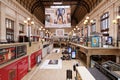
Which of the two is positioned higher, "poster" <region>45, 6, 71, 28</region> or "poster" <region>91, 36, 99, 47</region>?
"poster" <region>45, 6, 71, 28</region>

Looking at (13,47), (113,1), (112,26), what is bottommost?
(13,47)

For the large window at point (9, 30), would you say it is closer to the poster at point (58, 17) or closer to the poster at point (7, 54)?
the poster at point (58, 17)

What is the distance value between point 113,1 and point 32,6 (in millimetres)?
16061

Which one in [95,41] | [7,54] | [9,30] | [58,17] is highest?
[58,17]

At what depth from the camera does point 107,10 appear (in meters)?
17.9

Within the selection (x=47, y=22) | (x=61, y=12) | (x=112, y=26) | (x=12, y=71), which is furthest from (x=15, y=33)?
(x=12, y=71)

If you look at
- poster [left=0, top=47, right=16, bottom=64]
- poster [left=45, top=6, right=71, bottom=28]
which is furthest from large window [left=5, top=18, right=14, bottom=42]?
poster [left=0, top=47, right=16, bottom=64]

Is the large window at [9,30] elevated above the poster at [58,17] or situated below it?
below

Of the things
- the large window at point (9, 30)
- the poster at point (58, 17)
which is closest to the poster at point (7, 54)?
the poster at point (58, 17)

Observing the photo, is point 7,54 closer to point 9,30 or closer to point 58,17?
point 58,17

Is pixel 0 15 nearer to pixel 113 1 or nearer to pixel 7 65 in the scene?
pixel 7 65

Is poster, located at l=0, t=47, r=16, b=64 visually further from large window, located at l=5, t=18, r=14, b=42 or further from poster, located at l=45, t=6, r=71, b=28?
large window, located at l=5, t=18, r=14, b=42

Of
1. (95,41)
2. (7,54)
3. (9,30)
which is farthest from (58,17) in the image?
(7,54)

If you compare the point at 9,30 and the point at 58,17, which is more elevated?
the point at 58,17
